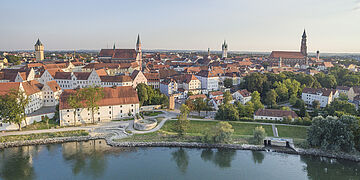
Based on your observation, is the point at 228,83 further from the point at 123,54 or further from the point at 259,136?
the point at 123,54

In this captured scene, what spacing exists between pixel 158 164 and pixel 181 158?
8.35 feet

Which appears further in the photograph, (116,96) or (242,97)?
(242,97)

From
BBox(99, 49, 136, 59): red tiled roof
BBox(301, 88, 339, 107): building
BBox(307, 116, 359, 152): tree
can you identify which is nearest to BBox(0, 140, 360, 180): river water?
BBox(307, 116, 359, 152): tree

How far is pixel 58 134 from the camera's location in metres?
28.7

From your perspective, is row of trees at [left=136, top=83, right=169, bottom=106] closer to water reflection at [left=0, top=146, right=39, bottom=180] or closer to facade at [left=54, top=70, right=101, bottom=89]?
facade at [left=54, top=70, right=101, bottom=89]

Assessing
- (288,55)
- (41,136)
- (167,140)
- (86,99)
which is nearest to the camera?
(41,136)

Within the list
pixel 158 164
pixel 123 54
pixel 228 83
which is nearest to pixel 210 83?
pixel 228 83

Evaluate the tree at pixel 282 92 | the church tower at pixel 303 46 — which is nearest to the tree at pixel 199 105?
the tree at pixel 282 92

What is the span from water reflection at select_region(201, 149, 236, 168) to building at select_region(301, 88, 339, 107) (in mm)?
24413

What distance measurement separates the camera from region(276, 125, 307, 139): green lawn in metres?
29.3

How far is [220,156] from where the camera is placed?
25.6 m

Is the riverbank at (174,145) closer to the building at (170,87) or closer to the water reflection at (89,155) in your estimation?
the water reflection at (89,155)

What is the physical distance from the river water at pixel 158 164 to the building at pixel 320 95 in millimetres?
20549

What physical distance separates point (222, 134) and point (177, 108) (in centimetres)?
1424
